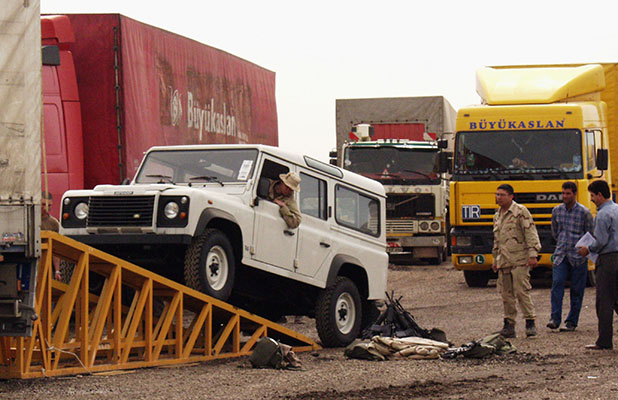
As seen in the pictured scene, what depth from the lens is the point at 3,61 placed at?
28.2ft

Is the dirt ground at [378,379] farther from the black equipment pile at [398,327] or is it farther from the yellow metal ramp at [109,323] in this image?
the black equipment pile at [398,327]

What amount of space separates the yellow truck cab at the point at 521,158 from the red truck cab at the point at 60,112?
25.1 ft

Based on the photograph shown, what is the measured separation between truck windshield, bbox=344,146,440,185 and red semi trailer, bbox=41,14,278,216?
26.7 ft

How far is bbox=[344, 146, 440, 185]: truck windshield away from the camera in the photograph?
25688mm

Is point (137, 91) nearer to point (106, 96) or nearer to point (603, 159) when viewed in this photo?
point (106, 96)

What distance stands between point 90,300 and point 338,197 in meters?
3.53

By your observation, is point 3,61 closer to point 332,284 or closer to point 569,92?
point 332,284

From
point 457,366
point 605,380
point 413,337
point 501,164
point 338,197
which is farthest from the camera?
point 501,164

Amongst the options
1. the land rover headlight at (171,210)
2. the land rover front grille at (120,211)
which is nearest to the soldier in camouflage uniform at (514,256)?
the land rover headlight at (171,210)

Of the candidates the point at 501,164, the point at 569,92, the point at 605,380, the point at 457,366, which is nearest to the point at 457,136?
the point at 501,164

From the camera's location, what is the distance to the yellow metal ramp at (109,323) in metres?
9.59

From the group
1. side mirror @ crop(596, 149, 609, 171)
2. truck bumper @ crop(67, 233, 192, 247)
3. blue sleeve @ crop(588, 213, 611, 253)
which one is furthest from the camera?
side mirror @ crop(596, 149, 609, 171)

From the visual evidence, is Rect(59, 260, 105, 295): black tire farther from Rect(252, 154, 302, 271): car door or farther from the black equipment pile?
the black equipment pile

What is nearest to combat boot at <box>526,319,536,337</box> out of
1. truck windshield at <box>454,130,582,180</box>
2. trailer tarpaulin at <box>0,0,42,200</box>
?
truck windshield at <box>454,130,582,180</box>
